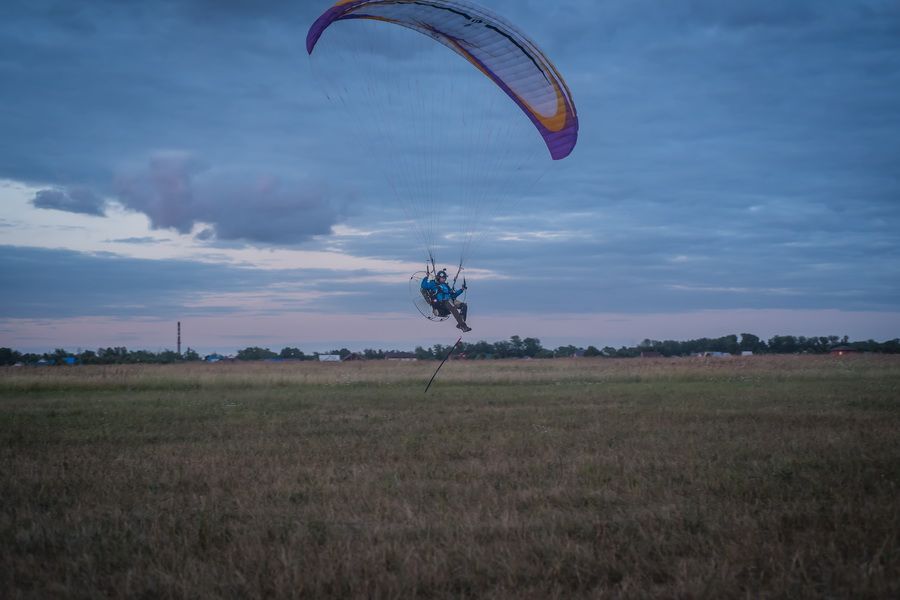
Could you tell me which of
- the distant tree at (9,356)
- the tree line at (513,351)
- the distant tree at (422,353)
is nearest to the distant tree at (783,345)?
the tree line at (513,351)

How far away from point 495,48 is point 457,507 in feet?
36.2

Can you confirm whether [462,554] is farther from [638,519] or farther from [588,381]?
[588,381]

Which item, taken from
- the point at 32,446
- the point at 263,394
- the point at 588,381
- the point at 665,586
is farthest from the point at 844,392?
the point at 32,446

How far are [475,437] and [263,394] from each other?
14.4 m

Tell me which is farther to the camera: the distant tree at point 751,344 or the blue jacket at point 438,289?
the distant tree at point 751,344

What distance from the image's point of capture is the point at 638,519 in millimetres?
6582

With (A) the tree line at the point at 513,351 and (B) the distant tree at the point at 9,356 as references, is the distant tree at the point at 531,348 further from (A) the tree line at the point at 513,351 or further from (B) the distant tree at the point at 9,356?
(B) the distant tree at the point at 9,356

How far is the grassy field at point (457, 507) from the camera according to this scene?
509cm

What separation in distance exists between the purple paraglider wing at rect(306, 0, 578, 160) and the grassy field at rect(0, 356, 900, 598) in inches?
262

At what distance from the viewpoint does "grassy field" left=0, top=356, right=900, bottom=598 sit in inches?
201

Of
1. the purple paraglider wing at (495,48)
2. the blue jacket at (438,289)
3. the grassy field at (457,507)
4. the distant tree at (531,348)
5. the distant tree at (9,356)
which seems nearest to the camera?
the grassy field at (457,507)

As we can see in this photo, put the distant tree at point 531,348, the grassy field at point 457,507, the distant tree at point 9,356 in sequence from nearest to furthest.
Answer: the grassy field at point 457,507, the distant tree at point 9,356, the distant tree at point 531,348

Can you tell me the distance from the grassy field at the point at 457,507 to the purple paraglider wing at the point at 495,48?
6.66 meters

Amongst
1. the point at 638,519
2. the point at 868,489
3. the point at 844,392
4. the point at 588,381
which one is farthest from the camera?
the point at 588,381
